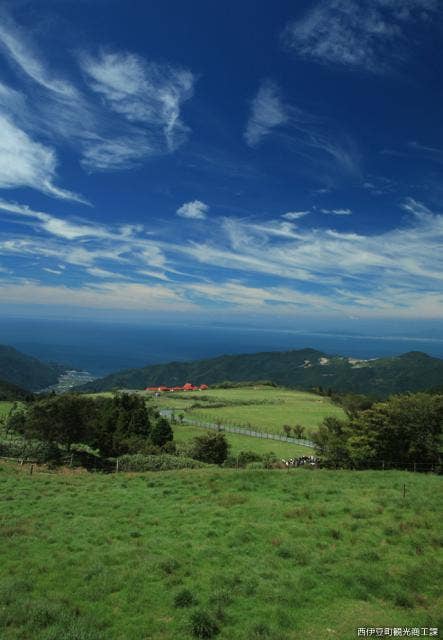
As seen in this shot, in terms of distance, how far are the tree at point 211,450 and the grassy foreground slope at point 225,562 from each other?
21160 millimetres

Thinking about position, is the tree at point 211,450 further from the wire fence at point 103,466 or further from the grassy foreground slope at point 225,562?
the grassy foreground slope at point 225,562

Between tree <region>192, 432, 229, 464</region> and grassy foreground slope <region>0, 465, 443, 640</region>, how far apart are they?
2116 cm

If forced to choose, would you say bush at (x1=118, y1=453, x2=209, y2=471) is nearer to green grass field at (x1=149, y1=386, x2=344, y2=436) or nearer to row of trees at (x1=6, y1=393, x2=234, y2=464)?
row of trees at (x1=6, y1=393, x2=234, y2=464)

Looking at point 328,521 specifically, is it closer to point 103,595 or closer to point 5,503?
point 103,595

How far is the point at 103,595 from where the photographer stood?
9367 mm

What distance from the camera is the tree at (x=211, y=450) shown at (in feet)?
130

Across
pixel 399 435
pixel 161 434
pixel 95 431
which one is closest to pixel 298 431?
pixel 161 434

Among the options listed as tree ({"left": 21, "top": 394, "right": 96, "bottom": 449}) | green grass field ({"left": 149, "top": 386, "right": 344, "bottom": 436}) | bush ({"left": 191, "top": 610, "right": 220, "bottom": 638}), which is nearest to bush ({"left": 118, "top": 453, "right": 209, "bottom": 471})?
tree ({"left": 21, "top": 394, "right": 96, "bottom": 449})

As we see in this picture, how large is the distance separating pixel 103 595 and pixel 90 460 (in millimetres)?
25729

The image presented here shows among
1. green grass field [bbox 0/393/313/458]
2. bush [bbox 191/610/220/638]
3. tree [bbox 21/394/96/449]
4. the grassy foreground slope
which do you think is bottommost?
green grass field [bbox 0/393/313/458]

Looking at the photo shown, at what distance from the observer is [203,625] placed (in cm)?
792

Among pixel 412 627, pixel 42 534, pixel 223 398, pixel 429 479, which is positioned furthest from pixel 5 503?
pixel 223 398

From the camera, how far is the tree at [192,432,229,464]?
39.8 metres

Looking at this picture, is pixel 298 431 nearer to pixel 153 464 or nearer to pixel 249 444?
pixel 249 444
